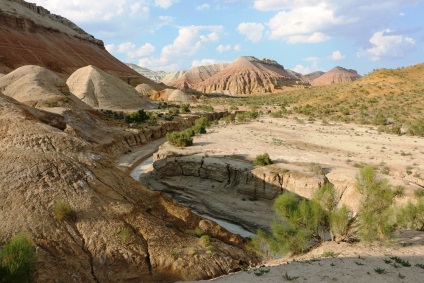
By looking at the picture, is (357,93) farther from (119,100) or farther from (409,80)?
(119,100)

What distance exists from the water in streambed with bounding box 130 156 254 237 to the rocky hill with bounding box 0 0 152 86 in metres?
48.2

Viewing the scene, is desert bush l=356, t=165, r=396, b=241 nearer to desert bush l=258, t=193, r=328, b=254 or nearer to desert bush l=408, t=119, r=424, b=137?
desert bush l=258, t=193, r=328, b=254

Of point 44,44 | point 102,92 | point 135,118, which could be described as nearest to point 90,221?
point 135,118

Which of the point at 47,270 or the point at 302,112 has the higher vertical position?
the point at 302,112

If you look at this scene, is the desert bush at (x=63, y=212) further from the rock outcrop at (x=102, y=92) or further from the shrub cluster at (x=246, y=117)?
the rock outcrop at (x=102, y=92)

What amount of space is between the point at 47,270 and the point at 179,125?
38843 millimetres

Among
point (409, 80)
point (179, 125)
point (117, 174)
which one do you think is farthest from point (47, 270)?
point (409, 80)

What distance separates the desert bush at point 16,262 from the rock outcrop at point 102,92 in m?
44.6

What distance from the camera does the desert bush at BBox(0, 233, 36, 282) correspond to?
399 inches

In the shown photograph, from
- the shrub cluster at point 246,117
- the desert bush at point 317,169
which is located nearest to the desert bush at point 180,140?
the desert bush at point 317,169

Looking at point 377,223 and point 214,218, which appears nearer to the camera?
point 377,223

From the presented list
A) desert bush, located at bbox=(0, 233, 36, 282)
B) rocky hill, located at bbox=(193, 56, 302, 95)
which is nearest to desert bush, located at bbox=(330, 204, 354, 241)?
desert bush, located at bbox=(0, 233, 36, 282)

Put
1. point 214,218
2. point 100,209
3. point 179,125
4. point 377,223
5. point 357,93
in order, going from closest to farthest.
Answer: point 377,223
point 100,209
point 214,218
point 179,125
point 357,93

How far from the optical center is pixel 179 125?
50.8 m
